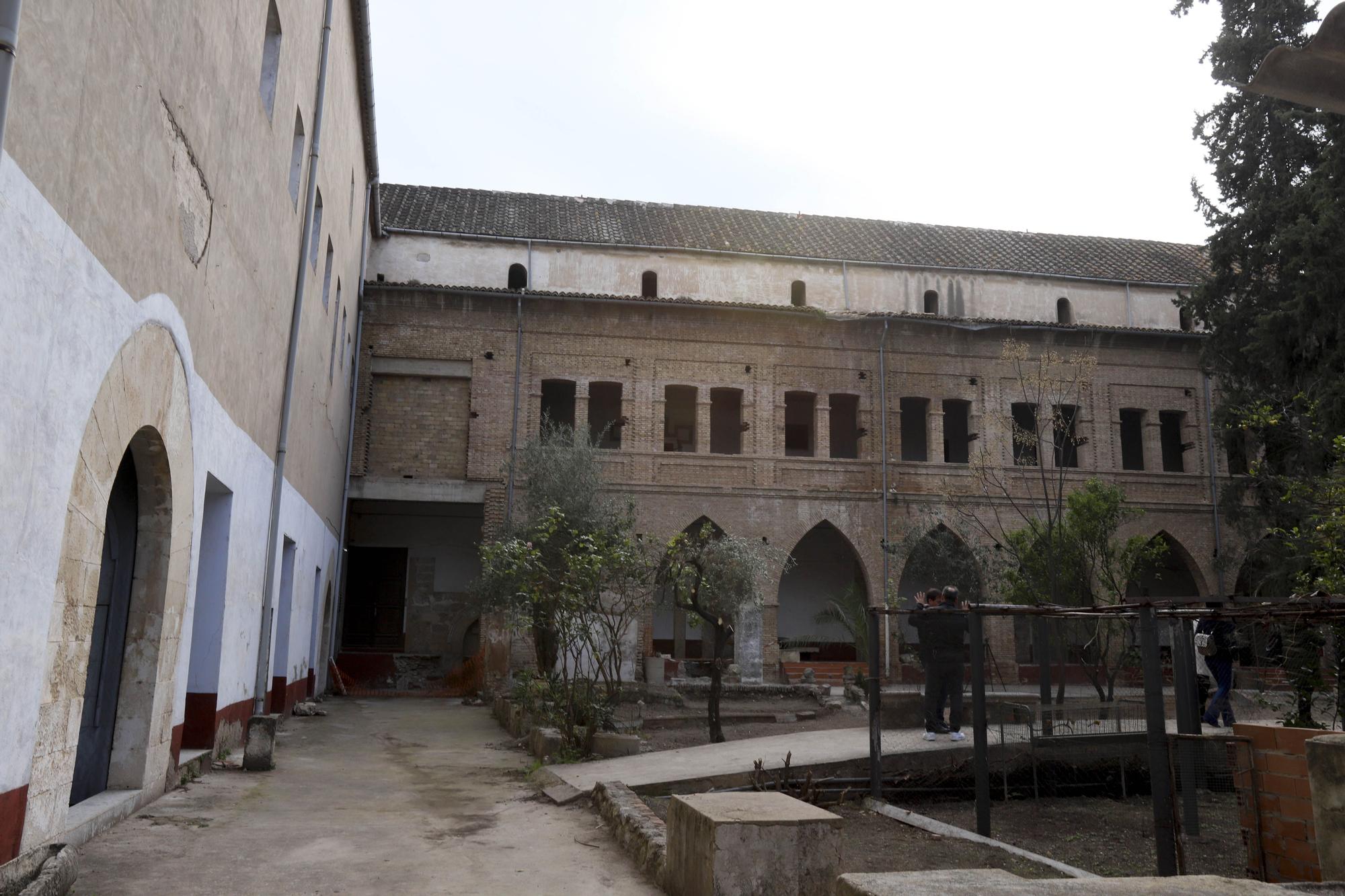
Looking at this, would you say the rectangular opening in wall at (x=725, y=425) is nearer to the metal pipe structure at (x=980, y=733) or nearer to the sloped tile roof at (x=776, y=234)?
the sloped tile roof at (x=776, y=234)

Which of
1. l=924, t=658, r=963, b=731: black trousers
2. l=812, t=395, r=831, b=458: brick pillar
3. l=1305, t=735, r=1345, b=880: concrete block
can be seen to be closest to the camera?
l=1305, t=735, r=1345, b=880: concrete block

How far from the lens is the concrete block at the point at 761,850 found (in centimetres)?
441

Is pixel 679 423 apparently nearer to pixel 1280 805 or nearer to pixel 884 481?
pixel 884 481

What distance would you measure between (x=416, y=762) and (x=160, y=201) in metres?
6.23

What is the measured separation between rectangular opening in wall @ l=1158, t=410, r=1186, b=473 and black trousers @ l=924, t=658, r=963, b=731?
17.6 meters

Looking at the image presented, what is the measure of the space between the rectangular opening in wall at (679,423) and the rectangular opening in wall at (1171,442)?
1157 centimetres

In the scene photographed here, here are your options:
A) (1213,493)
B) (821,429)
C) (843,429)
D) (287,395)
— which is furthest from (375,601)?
(1213,493)

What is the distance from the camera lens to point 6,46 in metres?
3.73

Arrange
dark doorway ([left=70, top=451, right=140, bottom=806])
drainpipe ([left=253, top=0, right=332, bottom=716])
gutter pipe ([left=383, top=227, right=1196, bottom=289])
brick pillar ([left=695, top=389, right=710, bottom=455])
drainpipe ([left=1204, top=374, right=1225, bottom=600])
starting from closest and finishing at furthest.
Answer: dark doorway ([left=70, top=451, right=140, bottom=806]) < drainpipe ([left=253, top=0, right=332, bottom=716]) < brick pillar ([left=695, top=389, right=710, bottom=455]) < drainpipe ([left=1204, top=374, right=1225, bottom=600]) < gutter pipe ([left=383, top=227, right=1196, bottom=289])

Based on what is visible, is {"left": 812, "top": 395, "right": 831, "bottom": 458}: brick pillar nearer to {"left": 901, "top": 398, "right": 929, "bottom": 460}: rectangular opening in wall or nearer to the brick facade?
the brick facade

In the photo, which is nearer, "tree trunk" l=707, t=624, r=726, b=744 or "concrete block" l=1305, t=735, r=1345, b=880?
"concrete block" l=1305, t=735, r=1345, b=880

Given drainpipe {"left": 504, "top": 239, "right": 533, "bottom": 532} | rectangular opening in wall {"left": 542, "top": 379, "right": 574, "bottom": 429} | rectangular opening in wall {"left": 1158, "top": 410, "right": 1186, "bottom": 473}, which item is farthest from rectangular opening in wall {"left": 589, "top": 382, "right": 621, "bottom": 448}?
rectangular opening in wall {"left": 1158, "top": 410, "right": 1186, "bottom": 473}

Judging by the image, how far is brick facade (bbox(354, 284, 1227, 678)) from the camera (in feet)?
71.0

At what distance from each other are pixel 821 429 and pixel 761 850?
18.8m
